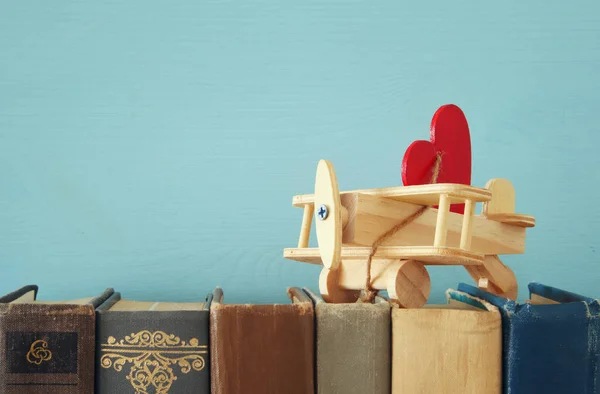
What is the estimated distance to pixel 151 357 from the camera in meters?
0.72

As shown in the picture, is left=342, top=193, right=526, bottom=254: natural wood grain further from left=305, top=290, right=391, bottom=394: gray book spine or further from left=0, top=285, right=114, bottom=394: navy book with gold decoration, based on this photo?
left=0, top=285, right=114, bottom=394: navy book with gold decoration

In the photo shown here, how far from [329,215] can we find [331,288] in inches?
5.5

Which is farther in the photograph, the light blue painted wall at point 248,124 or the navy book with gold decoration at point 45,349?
the light blue painted wall at point 248,124

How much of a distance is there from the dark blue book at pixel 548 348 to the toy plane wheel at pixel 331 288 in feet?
0.61

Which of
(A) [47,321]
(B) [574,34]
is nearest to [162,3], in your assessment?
(A) [47,321]

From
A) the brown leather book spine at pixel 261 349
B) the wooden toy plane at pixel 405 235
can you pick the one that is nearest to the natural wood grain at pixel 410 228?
the wooden toy plane at pixel 405 235

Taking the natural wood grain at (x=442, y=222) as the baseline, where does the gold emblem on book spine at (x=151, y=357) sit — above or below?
below

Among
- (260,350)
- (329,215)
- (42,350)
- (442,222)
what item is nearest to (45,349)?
(42,350)

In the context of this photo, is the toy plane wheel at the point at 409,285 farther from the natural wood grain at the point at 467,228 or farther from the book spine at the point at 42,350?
Answer: the book spine at the point at 42,350

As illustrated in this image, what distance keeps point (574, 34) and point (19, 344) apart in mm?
903

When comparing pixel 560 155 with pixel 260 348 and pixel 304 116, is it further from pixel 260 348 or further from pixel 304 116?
pixel 260 348

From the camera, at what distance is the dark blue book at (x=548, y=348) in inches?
28.5

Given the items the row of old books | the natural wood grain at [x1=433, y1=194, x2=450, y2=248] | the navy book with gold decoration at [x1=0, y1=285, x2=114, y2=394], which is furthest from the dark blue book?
the navy book with gold decoration at [x1=0, y1=285, x2=114, y2=394]

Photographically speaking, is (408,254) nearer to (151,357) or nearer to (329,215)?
(329,215)
